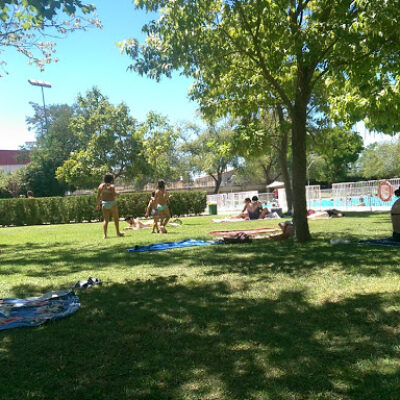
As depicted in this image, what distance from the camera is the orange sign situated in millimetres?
22295

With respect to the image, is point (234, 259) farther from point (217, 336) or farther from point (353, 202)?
point (353, 202)

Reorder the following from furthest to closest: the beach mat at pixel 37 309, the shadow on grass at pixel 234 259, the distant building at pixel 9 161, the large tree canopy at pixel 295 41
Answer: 1. the distant building at pixel 9 161
2. the large tree canopy at pixel 295 41
3. the shadow on grass at pixel 234 259
4. the beach mat at pixel 37 309

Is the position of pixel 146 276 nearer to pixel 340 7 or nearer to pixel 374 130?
pixel 340 7

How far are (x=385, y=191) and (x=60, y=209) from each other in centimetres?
1948

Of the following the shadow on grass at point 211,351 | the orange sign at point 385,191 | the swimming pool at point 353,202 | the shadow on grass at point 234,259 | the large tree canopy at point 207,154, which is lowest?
the shadow on grass at point 211,351

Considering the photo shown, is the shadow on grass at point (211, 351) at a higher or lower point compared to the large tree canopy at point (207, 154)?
lower

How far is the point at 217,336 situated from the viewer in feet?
11.2

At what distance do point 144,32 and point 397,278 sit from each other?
21.9 feet

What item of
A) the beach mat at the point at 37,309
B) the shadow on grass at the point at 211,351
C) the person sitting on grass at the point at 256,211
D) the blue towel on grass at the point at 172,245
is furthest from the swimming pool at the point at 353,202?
the beach mat at the point at 37,309

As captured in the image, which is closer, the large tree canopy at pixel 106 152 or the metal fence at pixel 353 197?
the metal fence at pixel 353 197

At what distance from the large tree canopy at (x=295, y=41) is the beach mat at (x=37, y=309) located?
540 cm

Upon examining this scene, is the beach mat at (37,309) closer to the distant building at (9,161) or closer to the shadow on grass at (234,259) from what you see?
the shadow on grass at (234,259)

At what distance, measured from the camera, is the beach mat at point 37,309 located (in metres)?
3.96

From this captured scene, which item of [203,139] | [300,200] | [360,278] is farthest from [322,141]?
[203,139]
